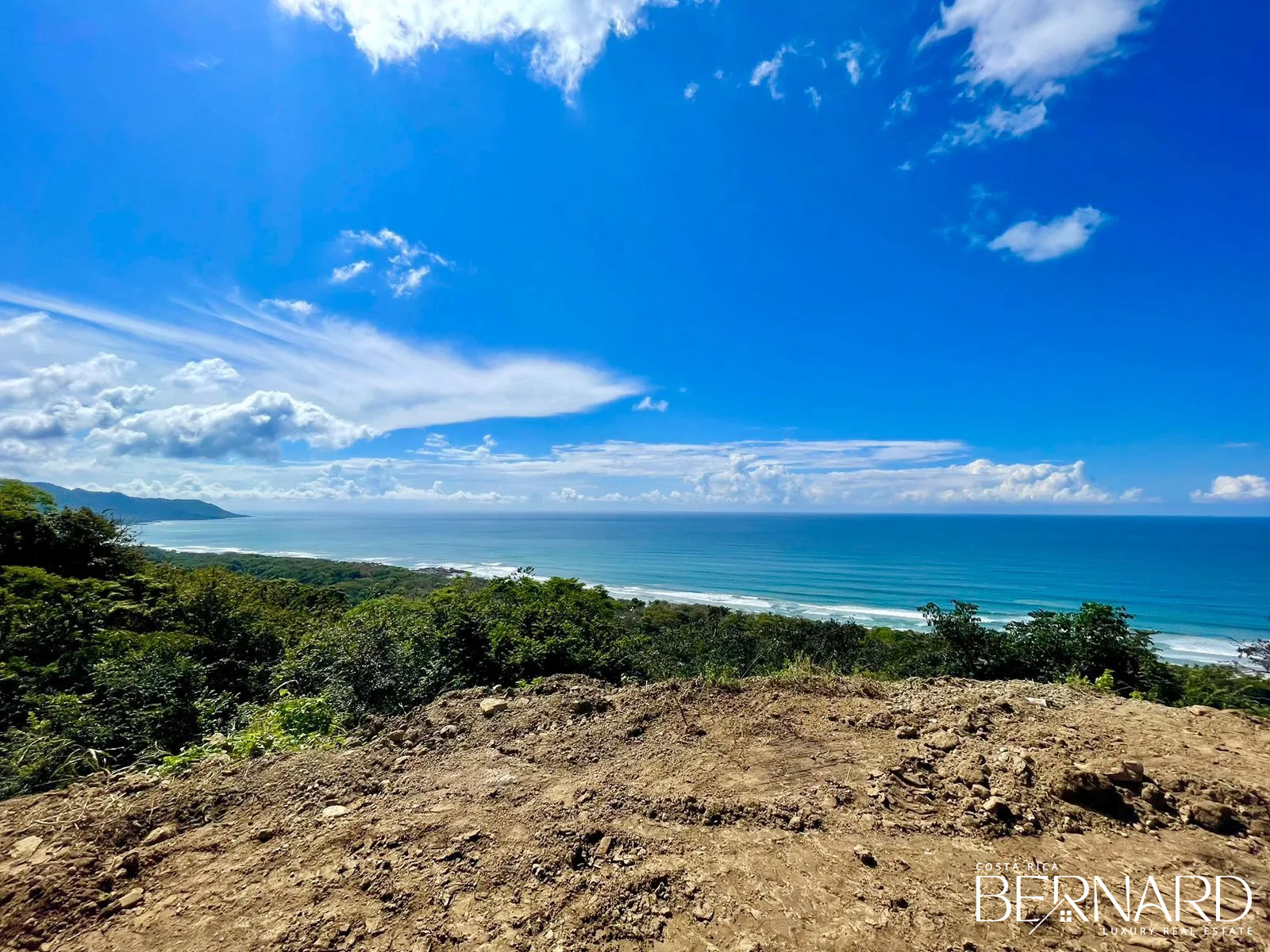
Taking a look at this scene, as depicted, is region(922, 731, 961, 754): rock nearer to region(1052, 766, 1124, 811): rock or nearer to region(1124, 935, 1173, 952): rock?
region(1052, 766, 1124, 811): rock

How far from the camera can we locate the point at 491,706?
5.50 m

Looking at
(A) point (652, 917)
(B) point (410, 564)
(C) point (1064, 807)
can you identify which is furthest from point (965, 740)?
(B) point (410, 564)

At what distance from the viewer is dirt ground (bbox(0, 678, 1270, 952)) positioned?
8.41 feet

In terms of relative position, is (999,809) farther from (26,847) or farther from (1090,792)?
(26,847)

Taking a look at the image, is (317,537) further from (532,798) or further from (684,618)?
(532,798)

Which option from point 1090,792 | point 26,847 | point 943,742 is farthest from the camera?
point 943,742

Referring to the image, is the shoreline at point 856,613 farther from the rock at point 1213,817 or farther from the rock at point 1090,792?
the rock at point 1213,817

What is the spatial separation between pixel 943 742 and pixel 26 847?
22.2 ft

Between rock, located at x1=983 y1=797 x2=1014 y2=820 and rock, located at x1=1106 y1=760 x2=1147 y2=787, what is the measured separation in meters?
0.91

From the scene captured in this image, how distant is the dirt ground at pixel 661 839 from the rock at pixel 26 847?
2 cm

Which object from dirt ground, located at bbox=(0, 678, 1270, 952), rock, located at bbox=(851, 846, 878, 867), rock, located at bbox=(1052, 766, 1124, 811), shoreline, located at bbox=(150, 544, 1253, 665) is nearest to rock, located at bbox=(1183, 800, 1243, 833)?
dirt ground, located at bbox=(0, 678, 1270, 952)

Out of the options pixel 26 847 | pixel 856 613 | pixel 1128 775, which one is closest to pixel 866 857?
pixel 1128 775

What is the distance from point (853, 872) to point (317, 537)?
19175 cm

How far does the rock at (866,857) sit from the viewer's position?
2975mm
